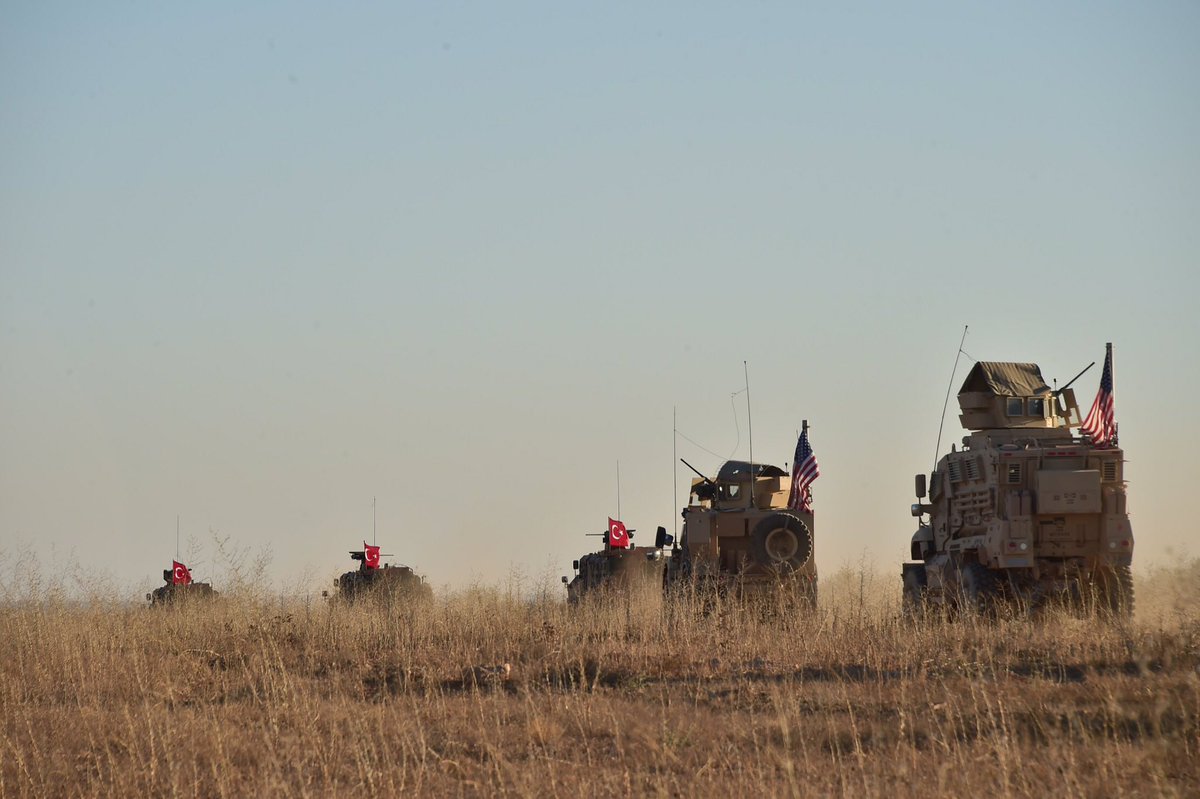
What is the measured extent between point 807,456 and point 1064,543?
473 cm

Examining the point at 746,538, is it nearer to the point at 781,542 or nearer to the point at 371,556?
the point at 781,542

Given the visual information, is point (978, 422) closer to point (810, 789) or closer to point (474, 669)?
point (474, 669)

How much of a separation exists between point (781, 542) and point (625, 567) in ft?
20.1

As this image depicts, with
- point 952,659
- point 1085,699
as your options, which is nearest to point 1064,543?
point 952,659

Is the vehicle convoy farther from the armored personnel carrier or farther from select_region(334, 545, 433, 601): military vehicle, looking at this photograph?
the armored personnel carrier

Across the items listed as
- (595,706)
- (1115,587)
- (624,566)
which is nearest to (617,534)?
(624,566)

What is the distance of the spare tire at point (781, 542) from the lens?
21484mm

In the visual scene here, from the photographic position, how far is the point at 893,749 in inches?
377

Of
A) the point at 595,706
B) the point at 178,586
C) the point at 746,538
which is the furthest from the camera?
the point at 178,586

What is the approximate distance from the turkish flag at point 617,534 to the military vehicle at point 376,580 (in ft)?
12.7

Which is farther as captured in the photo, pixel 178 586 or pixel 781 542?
pixel 178 586

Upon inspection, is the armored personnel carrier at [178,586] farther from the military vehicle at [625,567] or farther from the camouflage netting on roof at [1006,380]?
the camouflage netting on roof at [1006,380]

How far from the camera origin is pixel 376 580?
97.7ft

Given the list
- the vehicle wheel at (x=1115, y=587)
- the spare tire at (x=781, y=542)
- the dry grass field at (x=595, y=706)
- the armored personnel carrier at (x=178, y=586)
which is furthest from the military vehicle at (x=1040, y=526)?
the armored personnel carrier at (x=178, y=586)
